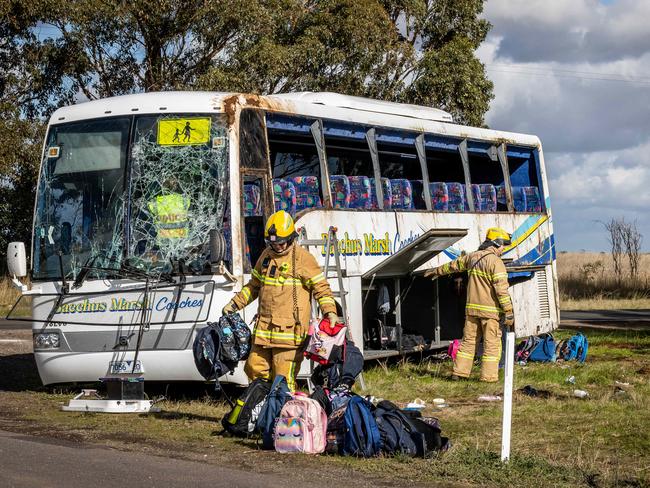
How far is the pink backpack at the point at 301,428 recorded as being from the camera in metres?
8.84

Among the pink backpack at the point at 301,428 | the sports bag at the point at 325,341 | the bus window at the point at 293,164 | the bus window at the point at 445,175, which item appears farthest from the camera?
the bus window at the point at 445,175

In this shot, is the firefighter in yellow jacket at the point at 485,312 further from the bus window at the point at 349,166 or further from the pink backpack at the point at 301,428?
the pink backpack at the point at 301,428

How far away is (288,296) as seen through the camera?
10.1m

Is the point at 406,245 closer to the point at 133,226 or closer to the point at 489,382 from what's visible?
the point at 489,382

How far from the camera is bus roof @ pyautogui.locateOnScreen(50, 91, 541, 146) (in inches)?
482

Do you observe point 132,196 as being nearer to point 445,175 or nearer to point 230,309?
point 230,309

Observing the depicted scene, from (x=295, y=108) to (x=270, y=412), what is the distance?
5.11 meters

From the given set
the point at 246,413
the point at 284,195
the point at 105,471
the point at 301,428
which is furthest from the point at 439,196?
the point at 105,471

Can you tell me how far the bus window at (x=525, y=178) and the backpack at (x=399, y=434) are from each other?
10.1 metres

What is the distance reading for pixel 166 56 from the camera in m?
30.9

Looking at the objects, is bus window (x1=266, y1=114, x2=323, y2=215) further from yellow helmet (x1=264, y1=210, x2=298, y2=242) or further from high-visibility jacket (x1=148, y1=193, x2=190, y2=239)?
yellow helmet (x1=264, y1=210, x2=298, y2=242)

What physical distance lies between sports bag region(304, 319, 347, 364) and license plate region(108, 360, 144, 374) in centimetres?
265

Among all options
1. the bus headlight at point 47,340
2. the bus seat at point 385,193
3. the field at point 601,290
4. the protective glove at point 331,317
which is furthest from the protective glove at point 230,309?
the field at point 601,290

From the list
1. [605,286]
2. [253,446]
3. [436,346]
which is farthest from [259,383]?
[605,286]
